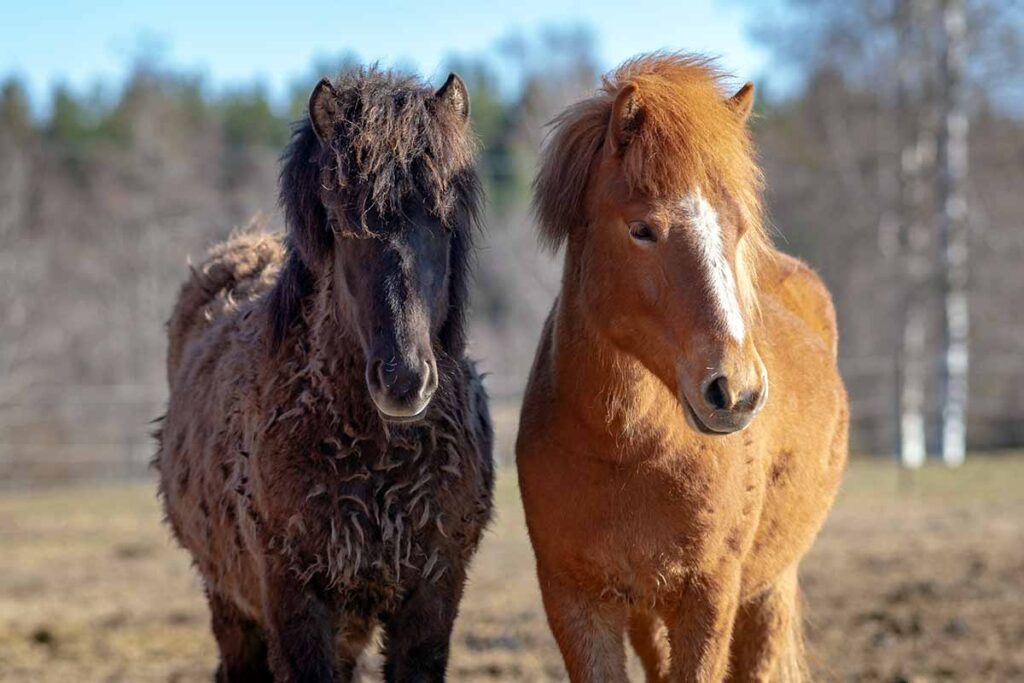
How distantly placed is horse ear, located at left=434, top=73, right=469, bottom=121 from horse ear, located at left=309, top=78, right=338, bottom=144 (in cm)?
31

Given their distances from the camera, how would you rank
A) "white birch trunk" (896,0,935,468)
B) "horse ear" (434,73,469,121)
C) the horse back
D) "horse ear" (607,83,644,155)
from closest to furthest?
"horse ear" (607,83,644,155) → "horse ear" (434,73,469,121) → the horse back → "white birch trunk" (896,0,935,468)

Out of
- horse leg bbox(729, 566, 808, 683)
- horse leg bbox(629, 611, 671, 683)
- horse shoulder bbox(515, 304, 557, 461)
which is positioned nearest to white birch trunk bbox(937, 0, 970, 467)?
horse leg bbox(729, 566, 808, 683)

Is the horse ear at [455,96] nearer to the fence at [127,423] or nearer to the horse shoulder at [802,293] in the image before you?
the horse shoulder at [802,293]

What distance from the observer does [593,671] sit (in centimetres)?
330

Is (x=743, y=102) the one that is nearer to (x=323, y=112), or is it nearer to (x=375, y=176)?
(x=375, y=176)

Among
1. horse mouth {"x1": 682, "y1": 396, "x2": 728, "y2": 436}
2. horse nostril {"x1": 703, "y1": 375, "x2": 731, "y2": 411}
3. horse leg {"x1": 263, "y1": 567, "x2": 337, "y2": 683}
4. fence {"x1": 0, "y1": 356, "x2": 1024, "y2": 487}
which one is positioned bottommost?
fence {"x1": 0, "y1": 356, "x2": 1024, "y2": 487}

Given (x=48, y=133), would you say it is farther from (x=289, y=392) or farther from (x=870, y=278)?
(x=289, y=392)

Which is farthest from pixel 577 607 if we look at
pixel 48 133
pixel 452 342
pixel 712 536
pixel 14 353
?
pixel 48 133

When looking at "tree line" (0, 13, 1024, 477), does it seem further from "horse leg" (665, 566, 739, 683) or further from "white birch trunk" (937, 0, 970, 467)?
"horse leg" (665, 566, 739, 683)

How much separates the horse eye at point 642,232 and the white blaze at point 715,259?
0.34 feet

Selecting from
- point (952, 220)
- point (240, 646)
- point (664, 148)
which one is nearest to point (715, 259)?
point (664, 148)

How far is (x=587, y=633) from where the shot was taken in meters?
3.33

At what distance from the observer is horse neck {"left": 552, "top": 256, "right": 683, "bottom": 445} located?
3334 mm

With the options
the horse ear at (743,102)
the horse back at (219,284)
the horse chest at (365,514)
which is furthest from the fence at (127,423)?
the horse ear at (743,102)
